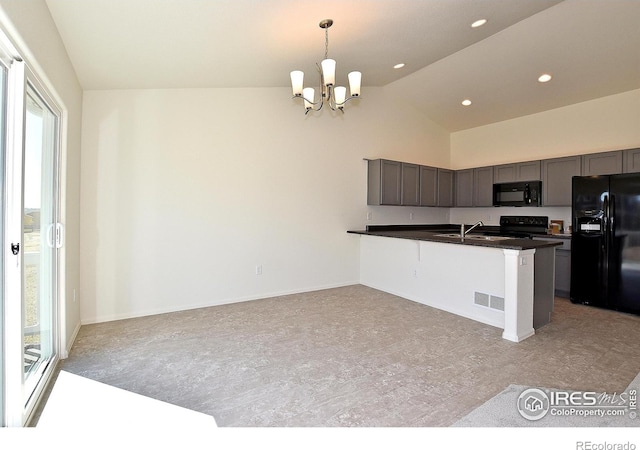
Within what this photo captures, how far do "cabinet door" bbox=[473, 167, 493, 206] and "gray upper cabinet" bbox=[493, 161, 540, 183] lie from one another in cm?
11

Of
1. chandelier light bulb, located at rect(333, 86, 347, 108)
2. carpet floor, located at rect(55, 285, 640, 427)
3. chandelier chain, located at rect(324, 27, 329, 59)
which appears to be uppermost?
chandelier chain, located at rect(324, 27, 329, 59)

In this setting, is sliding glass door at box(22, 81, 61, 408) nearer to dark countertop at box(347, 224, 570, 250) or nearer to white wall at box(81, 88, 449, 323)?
white wall at box(81, 88, 449, 323)

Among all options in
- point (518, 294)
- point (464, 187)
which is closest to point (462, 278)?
point (518, 294)

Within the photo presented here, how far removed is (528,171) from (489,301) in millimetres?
2878

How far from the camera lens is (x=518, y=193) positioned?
17.1 ft

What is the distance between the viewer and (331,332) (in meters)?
3.12

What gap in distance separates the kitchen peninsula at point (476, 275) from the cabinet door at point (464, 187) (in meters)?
2.29

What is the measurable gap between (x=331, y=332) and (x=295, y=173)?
2381 mm

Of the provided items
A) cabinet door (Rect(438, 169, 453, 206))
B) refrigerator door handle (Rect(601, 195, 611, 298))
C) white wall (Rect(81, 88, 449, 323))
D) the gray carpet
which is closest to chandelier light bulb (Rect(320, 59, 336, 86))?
white wall (Rect(81, 88, 449, 323))

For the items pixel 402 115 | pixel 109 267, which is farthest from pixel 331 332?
pixel 402 115

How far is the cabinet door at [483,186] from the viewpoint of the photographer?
5652 millimetres

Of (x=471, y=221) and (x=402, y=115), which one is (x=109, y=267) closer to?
(x=402, y=115)

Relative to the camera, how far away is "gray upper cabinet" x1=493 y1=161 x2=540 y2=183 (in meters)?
5.05

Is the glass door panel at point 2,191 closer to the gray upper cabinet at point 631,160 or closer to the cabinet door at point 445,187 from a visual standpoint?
the cabinet door at point 445,187
